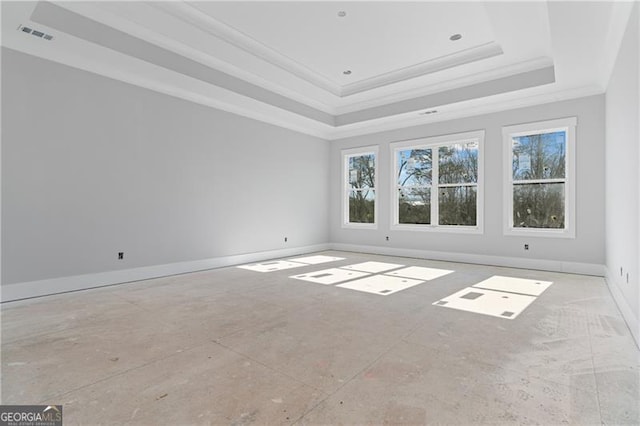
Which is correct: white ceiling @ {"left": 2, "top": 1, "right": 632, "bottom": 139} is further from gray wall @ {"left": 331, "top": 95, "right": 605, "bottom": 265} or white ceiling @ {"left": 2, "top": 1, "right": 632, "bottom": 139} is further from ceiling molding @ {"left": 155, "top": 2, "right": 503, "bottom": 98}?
gray wall @ {"left": 331, "top": 95, "right": 605, "bottom": 265}

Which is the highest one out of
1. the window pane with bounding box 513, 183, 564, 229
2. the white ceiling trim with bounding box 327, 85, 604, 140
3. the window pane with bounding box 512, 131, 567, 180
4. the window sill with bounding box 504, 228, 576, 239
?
the white ceiling trim with bounding box 327, 85, 604, 140

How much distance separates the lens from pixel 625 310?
121 inches

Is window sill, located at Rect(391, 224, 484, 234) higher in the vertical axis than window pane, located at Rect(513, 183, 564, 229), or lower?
lower

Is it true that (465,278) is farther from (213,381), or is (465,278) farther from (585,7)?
(213,381)

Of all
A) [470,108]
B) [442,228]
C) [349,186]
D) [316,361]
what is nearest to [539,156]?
[470,108]

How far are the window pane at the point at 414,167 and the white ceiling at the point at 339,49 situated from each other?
94 cm

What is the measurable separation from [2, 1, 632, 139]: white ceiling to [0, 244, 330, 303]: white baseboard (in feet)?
9.08

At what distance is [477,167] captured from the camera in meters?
6.24

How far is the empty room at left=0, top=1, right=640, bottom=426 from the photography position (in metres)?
1.95

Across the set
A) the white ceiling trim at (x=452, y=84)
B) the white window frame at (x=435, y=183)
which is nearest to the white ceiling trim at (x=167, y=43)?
the white ceiling trim at (x=452, y=84)

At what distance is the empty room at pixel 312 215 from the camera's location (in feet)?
6.40

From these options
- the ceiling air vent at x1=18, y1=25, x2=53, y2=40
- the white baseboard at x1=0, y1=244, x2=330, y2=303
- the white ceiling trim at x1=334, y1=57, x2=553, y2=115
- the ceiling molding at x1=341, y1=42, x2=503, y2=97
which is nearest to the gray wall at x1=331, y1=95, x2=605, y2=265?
the white ceiling trim at x1=334, y1=57, x2=553, y2=115

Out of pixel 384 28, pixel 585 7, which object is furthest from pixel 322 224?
pixel 585 7

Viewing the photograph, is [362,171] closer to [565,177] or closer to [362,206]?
[362,206]
